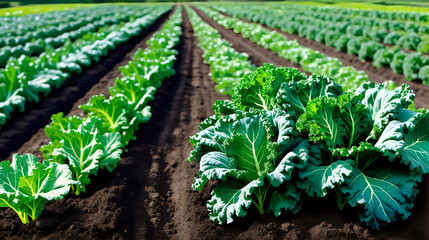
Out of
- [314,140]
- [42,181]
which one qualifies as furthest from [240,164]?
[42,181]

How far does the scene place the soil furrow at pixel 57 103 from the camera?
6.73 metres

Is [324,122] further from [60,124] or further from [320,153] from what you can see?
[60,124]

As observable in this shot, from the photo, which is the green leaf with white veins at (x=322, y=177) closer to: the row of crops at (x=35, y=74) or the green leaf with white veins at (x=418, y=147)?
the green leaf with white veins at (x=418, y=147)

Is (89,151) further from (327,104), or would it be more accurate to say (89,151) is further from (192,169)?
(327,104)

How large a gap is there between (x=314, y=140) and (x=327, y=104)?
418 mm

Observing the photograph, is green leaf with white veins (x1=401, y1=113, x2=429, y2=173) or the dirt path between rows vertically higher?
green leaf with white veins (x1=401, y1=113, x2=429, y2=173)

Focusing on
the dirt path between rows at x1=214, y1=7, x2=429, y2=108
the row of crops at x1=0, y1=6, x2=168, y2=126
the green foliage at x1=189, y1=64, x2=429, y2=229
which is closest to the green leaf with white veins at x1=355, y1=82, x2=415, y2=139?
the green foliage at x1=189, y1=64, x2=429, y2=229

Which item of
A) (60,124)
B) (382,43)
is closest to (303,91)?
(60,124)

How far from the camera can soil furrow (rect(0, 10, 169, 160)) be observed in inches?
265

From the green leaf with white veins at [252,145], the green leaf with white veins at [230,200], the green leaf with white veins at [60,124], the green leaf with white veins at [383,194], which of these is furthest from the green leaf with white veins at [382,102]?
the green leaf with white veins at [60,124]

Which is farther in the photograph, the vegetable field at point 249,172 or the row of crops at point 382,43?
the row of crops at point 382,43

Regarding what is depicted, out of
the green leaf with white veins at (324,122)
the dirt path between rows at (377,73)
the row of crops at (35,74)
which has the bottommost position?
the dirt path between rows at (377,73)

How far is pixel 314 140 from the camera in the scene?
11.9 ft

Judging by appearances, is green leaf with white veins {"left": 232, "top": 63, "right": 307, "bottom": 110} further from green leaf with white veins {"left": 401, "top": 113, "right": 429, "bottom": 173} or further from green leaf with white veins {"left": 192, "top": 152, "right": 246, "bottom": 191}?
green leaf with white veins {"left": 401, "top": 113, "right": 429, "bottom": 173}
